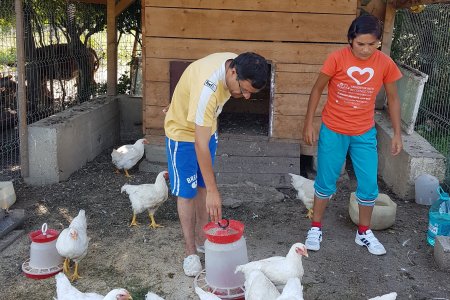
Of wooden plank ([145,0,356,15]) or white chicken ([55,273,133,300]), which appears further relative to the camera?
wooden plank ([145,0,356,15])

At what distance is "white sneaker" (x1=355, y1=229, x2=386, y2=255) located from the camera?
390 centimetres

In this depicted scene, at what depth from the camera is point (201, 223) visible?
371 centimetres

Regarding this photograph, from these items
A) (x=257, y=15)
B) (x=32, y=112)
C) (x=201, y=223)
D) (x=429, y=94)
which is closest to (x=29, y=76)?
(x=32, y=112)

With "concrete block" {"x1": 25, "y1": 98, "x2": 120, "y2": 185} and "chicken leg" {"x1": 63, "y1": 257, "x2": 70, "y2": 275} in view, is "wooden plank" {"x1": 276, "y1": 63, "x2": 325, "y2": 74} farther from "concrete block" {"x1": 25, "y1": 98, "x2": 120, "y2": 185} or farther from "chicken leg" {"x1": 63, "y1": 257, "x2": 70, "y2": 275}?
"chicken leg" {"x1": 63, "y1": 257, "x2": 70, "y2": 275}

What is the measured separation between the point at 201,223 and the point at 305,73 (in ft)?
8.61

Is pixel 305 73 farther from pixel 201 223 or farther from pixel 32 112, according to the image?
pixel 32 112

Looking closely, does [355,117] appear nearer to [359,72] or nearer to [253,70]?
[359,72]

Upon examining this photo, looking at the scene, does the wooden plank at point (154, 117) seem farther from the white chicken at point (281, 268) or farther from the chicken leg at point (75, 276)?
the white chicken at point (281, 268)

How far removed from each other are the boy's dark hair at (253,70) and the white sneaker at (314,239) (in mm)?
1804

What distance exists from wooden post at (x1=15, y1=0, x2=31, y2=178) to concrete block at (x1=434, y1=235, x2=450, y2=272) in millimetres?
4093

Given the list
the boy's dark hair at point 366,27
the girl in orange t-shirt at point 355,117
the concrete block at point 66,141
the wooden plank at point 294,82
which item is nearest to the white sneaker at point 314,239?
the girl in orange t-shirt at point 355,117

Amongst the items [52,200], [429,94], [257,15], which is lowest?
[52,200]

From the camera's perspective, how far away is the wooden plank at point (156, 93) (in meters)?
5.77

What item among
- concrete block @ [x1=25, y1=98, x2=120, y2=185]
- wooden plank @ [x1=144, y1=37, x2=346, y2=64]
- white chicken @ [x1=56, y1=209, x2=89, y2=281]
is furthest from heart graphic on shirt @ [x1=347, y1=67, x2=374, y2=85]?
concrete block @ [x1=25, y1=98, x2=120, y2=185]
